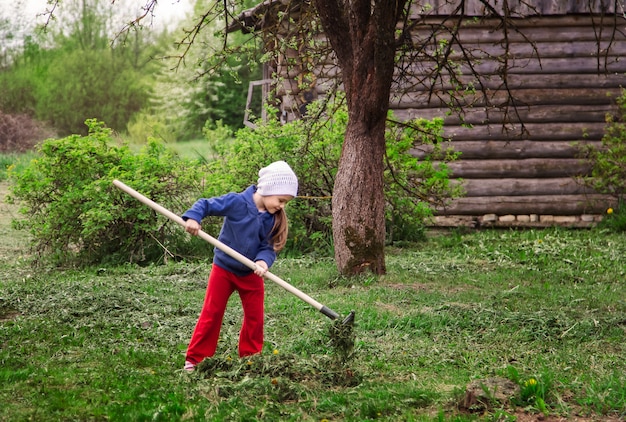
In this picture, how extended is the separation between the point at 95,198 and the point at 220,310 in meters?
5.43

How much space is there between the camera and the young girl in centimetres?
559

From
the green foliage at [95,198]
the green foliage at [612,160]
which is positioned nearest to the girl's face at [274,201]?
the green foliage at [95,198]

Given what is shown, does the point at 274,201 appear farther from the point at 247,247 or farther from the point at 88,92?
the point at 88,92

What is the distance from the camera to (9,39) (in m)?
36.8

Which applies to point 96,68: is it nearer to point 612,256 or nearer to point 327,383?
point 612,256

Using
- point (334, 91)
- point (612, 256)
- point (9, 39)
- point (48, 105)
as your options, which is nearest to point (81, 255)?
point (334, 91)

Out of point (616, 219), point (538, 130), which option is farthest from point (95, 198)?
point (616, 219)

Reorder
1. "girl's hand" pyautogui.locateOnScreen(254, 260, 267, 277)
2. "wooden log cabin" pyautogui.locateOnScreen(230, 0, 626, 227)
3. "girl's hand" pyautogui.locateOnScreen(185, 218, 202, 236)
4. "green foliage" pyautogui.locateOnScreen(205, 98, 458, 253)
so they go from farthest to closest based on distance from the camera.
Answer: "wooden log cabin" pyautogui.locateOnScreen(230, 0, 626, 227) < "green foliage" pyautogui.locateOnScreen(205, 98, 458, 253) < "girl's hand" pyautogui.locateOnScreen(254, 260, 267, 277) < "girl's hand" pyautogui.locateOnScreen(185, 218, 202, 236)

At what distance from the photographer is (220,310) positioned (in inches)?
225

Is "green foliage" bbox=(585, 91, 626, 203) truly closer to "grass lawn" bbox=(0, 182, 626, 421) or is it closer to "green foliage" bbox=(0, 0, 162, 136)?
"grass lawn" bbox=(0, 182, 626, 421)

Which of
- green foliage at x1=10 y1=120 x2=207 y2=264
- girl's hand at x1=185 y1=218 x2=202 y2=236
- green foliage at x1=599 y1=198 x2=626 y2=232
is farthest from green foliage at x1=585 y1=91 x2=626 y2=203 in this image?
girl's hand at x1=185 y1=218 x2=202 y2=236

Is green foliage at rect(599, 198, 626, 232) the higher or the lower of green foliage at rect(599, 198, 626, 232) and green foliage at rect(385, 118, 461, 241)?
the lower

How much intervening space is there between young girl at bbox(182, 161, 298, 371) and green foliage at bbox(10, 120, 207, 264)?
4.95m

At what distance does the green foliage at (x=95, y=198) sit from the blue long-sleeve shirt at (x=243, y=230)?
5.01 metres
